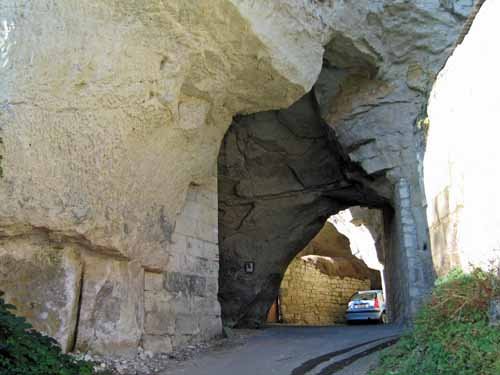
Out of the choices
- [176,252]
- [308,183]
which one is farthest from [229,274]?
[176,252]

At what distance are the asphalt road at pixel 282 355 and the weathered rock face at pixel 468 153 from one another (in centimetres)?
167

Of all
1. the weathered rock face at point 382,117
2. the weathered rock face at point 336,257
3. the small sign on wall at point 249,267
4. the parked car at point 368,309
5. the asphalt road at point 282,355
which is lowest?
the asphalt road at point 282,355

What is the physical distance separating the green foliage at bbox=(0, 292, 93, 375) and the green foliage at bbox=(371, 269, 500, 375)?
2.47 m

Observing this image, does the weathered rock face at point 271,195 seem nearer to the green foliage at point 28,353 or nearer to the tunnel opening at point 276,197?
the tunnel opening at point 276,197

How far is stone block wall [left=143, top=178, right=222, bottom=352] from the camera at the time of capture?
5547 mm

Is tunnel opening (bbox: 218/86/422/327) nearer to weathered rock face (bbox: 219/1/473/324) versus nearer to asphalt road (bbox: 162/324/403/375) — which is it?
weathered rock face (bbox: 219/1/473/324)

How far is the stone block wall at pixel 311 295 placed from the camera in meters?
16.3

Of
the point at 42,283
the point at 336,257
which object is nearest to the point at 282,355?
the point at 42,283

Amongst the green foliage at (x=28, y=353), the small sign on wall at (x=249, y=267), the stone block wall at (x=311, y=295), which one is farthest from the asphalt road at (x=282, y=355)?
the stone block wall at (x=311, y=295)

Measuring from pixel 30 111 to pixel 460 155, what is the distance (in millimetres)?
3449

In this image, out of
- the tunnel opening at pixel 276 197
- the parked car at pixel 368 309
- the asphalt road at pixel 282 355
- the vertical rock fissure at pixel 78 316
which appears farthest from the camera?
the parked car at pixel 368 309

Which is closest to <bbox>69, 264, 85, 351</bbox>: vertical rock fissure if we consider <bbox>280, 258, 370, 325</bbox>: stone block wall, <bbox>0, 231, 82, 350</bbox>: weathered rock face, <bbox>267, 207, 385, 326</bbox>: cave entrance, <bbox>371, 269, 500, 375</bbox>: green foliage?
<bbox>0, 231, 82, 350</bbox>: weathered rock face

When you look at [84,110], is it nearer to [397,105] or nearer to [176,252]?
[176,252]

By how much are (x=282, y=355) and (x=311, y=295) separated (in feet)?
39.8
